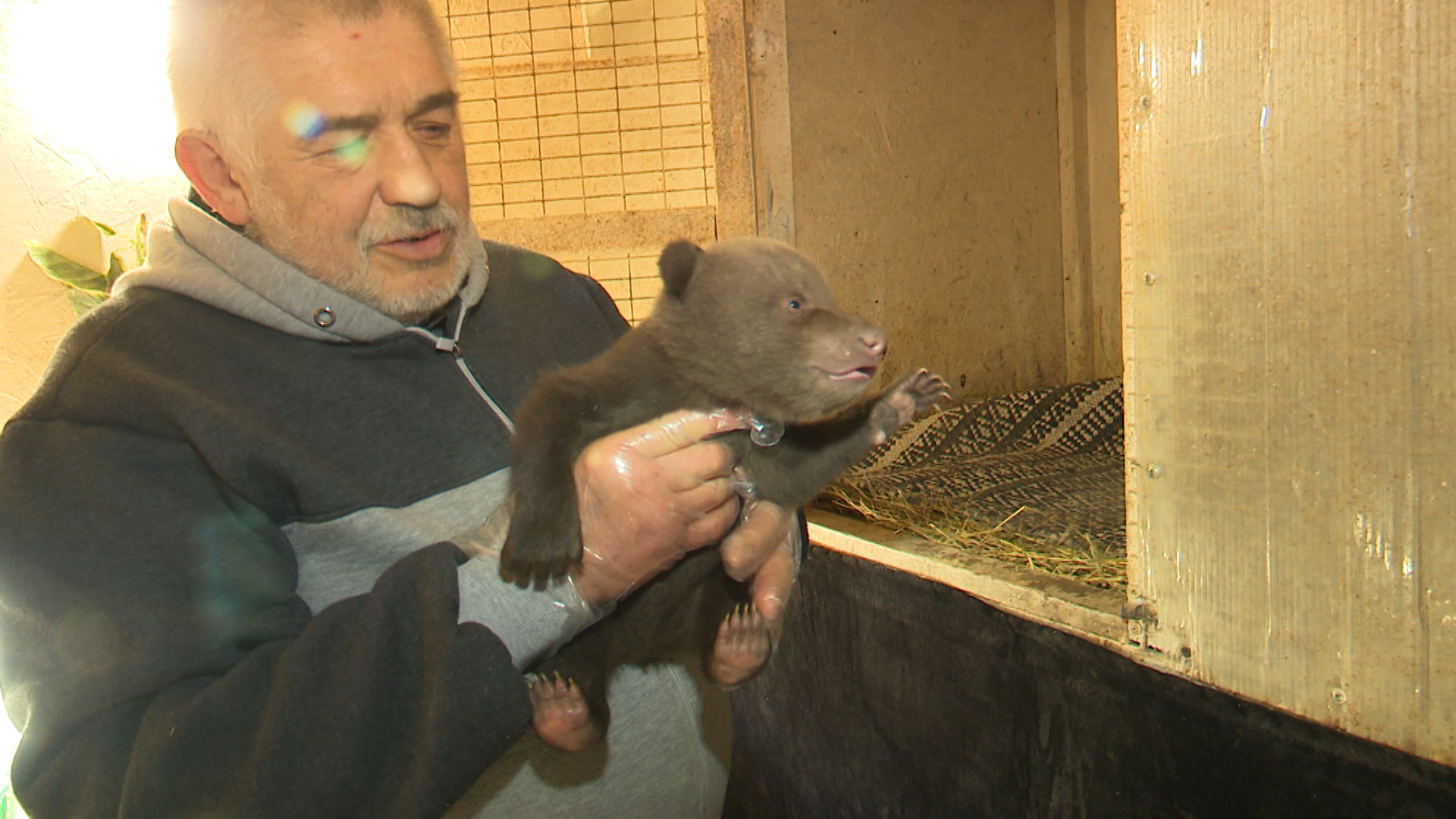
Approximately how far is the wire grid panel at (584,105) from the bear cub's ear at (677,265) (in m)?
1.99

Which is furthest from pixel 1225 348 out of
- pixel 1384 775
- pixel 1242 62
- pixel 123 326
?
pixel 123 326

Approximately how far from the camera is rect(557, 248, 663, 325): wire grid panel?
159 inches

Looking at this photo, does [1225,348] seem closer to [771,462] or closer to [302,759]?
[771,462]

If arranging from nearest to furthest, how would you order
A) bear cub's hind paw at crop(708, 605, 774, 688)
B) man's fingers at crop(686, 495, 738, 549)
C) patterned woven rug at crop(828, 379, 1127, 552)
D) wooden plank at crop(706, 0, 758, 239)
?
man's fingers at crop(686, 495, 738, 549) → bear cub's hind paw at crop(708, 605, 774, 688) → patterned woven rug at crop(828, 379, 1127, 552) → wooden plank at crop(706, 0, 758, 239)

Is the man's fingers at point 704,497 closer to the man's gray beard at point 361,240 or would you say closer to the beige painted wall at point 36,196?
the man's gray beard at point 361,240

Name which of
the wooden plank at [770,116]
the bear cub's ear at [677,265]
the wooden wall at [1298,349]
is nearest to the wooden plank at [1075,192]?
the wooden plank at [770,116]

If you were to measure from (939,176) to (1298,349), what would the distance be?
2.83m

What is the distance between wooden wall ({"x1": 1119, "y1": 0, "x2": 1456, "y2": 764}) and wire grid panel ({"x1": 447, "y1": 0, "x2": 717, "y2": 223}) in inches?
92.1

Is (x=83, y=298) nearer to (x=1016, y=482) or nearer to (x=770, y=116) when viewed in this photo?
(x=770, y=116)

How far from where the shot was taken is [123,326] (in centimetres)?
150

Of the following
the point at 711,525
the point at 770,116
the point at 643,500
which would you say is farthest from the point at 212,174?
the point at 770,116

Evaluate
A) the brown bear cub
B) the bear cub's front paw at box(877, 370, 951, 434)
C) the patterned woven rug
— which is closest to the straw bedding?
the patterned woven rug

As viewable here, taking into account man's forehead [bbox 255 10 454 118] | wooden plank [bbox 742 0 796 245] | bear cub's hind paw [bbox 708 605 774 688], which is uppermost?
wooden plank [bbox 742 0 796 245]

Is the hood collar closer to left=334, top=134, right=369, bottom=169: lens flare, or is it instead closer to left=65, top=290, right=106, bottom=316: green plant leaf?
left=334, top=134, right=369, bottom=169: lens flare
